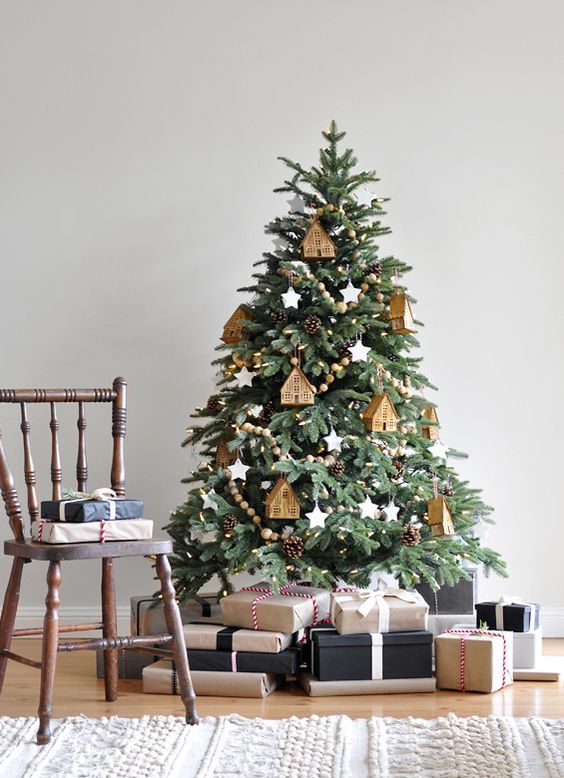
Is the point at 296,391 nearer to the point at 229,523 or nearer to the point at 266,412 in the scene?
the point at 266,412

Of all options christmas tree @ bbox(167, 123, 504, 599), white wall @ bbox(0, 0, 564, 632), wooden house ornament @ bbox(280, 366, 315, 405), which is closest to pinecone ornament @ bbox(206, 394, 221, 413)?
christmas tree @ bbox(167, 123, 504, 599)

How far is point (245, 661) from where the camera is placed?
2.54m

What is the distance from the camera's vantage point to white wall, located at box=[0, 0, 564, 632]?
3.60 meters

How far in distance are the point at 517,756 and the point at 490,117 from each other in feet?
8.01

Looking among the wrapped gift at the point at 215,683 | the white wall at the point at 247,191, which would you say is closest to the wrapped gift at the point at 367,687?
the wrapped gift at the point at 215,683

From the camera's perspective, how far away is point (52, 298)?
3.66m

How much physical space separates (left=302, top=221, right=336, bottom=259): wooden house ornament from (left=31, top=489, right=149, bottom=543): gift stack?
1.03 metres

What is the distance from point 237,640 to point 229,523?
0.37m

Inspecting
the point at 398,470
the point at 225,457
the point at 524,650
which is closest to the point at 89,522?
the point at 225,457

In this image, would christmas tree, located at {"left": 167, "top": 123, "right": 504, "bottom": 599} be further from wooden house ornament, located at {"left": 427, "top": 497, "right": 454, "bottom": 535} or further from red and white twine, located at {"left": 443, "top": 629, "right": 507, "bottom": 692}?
red and white twine, located at {"left": 443, "top": 629, "right": 507, "bottom": 692}

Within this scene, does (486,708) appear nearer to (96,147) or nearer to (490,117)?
(490,117)

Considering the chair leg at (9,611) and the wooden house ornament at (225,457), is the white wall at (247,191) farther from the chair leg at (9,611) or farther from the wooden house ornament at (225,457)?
the chair leg at (9,611)

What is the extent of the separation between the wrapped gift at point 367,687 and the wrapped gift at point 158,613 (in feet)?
1.19

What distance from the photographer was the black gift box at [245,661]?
253cm
